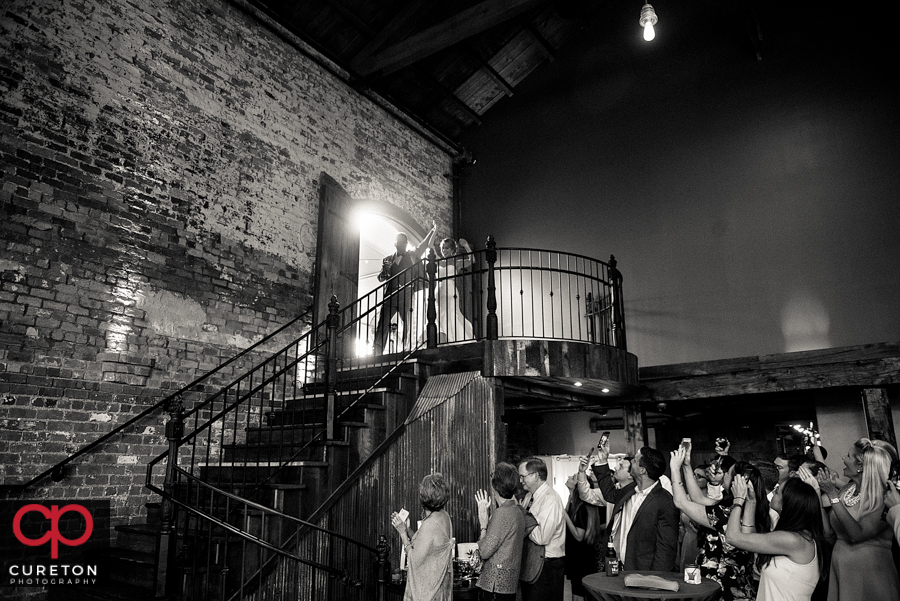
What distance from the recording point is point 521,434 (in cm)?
1130

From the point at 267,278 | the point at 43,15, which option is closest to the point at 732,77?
the point at 267,278

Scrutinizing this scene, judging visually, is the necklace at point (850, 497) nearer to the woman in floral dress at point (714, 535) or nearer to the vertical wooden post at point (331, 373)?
the woman in floral dress at point (714, 535)

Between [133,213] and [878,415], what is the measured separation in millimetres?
7709

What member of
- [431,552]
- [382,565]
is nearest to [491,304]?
[382,565]

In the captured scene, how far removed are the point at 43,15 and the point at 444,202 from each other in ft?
21.5

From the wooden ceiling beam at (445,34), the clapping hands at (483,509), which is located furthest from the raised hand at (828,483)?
the wooden ceiling beam at (445,34)

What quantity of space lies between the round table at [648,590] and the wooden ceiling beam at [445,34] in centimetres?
706

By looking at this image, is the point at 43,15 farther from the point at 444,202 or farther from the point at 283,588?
the point at 444,202

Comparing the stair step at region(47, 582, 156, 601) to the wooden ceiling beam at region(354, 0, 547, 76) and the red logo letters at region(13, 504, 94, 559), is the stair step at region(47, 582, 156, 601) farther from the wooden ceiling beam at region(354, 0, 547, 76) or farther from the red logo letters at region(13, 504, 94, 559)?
the wooden ceiling beam at region(354, 0, 547, 76)

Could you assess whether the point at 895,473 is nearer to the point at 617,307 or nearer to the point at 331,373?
the point at 617,307

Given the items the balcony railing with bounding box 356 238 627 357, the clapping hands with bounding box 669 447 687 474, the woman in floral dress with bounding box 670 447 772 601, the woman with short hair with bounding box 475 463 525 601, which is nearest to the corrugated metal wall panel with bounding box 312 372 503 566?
the balcony railing with bounding box 356 238 627 357

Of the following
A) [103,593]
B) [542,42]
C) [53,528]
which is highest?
[542,42]

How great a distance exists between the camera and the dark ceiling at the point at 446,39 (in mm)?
8406

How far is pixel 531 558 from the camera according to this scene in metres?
4.14
